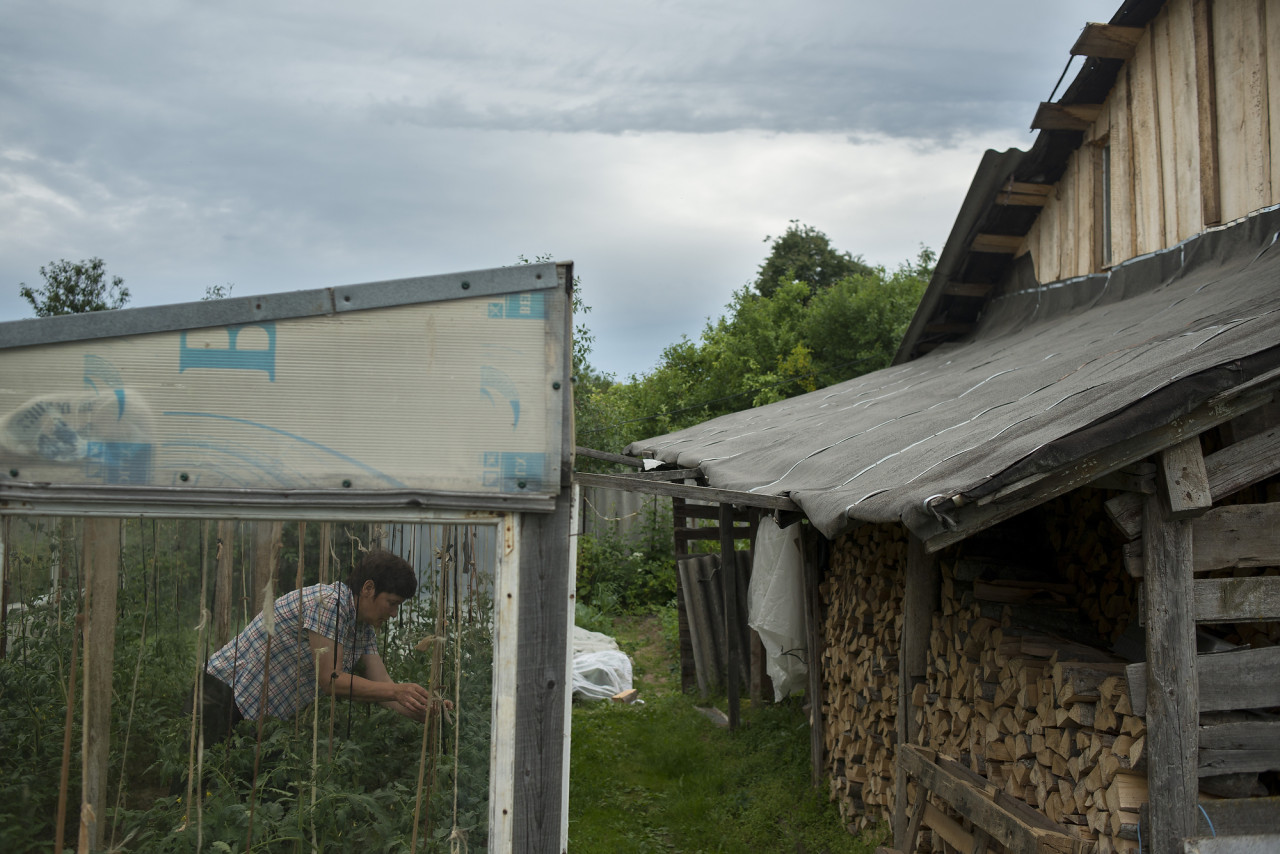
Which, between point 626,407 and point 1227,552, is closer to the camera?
point 1227,552

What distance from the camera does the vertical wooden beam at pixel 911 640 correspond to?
4.71 m

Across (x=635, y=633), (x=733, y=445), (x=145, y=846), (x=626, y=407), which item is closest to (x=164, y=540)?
(x=145, y=846)

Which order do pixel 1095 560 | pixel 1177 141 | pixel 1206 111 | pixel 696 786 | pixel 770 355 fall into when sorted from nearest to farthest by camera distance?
1. pixel 1095 560
2. pixel 1206 111
3. pixel 1177 141
4. pixel 696 786
5. pixel 770 355

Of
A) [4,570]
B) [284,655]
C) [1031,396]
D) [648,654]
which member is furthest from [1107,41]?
[648,654]

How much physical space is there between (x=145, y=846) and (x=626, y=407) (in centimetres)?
→ 1731

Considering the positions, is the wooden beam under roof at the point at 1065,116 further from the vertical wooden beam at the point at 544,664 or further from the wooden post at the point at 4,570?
the wooden post at the point at 4,570

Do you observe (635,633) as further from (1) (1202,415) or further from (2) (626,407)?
(1) (1202,415)

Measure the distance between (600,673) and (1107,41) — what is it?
284 inches

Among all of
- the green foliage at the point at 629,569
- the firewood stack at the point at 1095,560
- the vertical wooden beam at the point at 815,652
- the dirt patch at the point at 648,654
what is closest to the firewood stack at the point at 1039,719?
the firewood stack at the point at 1095,560

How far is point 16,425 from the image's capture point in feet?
8.96

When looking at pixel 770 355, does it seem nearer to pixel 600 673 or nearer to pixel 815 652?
pixel 600 673

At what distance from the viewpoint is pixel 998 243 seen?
8344 millimetres

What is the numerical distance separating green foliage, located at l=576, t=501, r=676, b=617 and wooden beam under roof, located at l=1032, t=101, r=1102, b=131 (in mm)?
8447

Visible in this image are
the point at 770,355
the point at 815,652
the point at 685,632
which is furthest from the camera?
the point at 770,355
